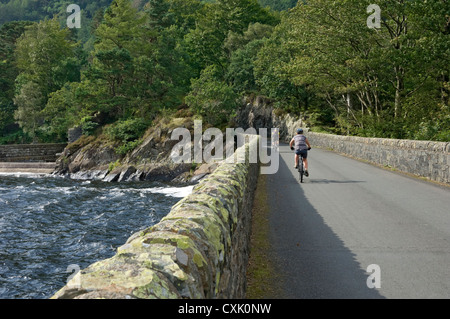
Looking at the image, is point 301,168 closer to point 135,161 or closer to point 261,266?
point 261,266

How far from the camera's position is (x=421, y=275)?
18.2 feet

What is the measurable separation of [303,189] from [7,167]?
44.4 metres

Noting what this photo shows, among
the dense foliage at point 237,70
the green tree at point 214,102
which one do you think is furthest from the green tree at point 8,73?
the green tree at point 214,102

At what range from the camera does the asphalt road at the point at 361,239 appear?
5305 millimetres

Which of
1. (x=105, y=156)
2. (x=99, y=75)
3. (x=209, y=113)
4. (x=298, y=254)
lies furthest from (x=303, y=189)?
(x=99, y=75)

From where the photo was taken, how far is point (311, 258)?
648 centimetres

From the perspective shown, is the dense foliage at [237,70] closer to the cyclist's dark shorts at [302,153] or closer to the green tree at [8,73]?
the green tree at [8,73]

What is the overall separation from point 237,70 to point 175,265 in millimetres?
58769

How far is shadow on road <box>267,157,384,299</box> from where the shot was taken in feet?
17.0

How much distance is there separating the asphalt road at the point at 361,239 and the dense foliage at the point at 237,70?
10070mm

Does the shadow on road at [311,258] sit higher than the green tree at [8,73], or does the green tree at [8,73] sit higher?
the green tree at [8,73]
